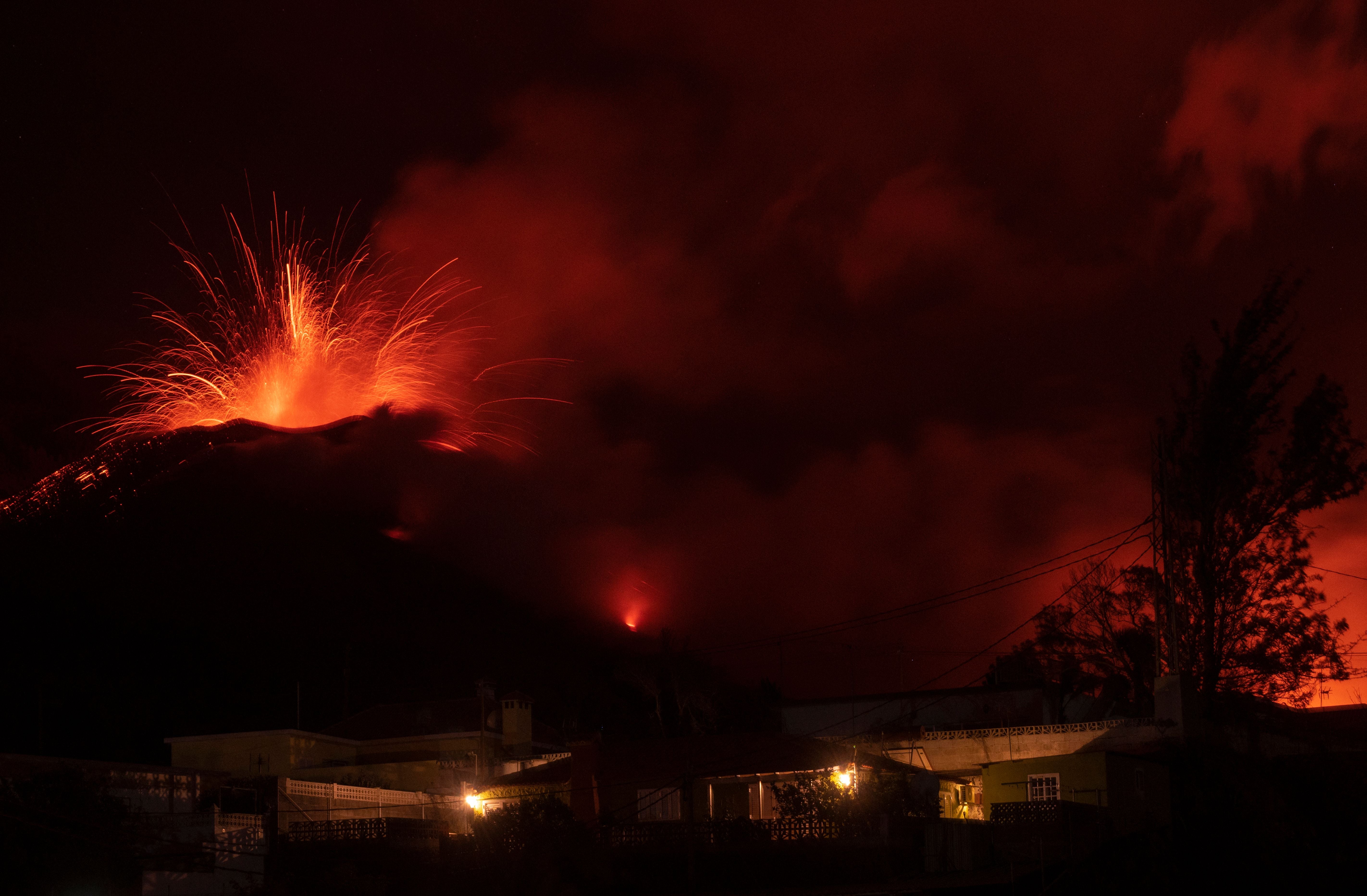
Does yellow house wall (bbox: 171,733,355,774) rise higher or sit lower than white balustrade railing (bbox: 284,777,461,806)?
higher

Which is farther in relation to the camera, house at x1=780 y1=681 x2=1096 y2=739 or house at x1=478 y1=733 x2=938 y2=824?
house at x1=780 y1=681 x2=1096 y2=739

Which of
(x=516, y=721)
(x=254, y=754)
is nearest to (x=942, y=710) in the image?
(x=516, y=721)

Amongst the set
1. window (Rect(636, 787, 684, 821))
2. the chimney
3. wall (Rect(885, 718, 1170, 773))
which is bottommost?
window (Rect(636, 787, 684, 821))

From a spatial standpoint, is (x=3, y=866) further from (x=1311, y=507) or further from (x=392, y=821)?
(x=1311, y=507)

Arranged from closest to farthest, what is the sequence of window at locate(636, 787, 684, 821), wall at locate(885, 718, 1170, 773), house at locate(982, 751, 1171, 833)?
house at locate(982, 751, 1171, 833) → wall at locate(885, 718, 1170, 773) → window at locate(636, 787, 684, 821)

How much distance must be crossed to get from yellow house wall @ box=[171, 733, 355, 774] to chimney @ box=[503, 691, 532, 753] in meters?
6.83

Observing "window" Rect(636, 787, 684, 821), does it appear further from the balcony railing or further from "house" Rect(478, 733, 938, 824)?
the balcony railing

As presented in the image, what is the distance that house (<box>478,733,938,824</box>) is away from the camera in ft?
127

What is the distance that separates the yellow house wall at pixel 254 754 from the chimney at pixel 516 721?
22.4 feet

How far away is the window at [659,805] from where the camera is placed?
39.2m

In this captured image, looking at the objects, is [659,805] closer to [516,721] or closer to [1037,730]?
[1037,730]

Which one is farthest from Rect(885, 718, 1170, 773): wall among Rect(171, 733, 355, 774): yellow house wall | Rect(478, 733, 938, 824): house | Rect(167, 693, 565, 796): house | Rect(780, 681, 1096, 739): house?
Answer: Rect(171, 733, 355, 774): yellow house wall

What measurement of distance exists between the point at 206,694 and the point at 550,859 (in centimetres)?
4578

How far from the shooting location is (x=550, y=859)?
34.2 meters
